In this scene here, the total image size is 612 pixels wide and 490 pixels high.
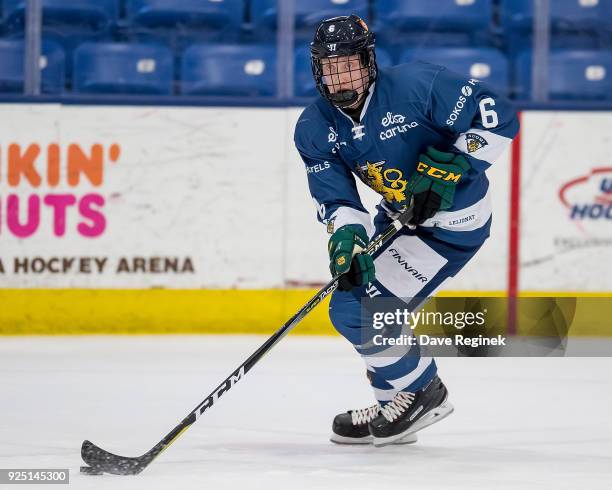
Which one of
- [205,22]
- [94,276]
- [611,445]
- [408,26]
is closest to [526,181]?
[408,26]

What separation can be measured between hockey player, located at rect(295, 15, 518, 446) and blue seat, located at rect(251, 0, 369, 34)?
2.26 metres

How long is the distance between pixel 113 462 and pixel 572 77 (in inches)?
137

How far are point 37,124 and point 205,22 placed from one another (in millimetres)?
926

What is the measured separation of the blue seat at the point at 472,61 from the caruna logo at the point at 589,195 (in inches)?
22.7

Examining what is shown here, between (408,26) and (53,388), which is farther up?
(408,26)

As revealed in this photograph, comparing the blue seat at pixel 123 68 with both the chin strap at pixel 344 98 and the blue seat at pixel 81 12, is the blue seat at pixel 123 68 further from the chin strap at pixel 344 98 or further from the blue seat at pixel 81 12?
the chin strap at pixel 344 98

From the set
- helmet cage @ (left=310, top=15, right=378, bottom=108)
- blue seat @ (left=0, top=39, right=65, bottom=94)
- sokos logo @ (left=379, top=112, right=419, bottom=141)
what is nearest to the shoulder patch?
sokos logo @ (left=379, top=112, right=419, bottom=141)

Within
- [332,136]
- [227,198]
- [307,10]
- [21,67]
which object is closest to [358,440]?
[332,136]

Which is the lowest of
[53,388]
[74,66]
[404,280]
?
[53,388]

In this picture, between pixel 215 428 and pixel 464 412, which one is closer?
pixel 215 428

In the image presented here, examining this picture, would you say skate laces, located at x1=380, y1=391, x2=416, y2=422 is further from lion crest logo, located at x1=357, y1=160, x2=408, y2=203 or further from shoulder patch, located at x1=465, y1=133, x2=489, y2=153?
shoulder patch, located at x1=465, y1=133, x2=489, y2=153

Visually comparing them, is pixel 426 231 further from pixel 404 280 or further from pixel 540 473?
pixel 540 473

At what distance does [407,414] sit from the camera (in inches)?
119

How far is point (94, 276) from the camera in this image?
5082 mm
